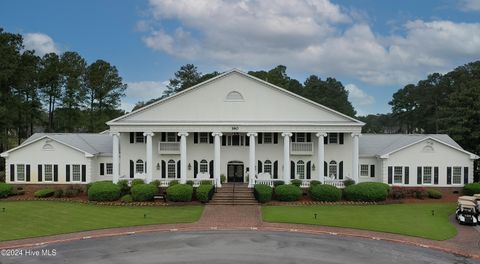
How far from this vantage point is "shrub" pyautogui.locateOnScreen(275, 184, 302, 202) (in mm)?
35750

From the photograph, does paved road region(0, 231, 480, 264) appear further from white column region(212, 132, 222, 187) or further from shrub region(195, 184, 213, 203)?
white column region(212, 132, 222, 187)

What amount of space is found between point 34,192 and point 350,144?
3022 centimetres

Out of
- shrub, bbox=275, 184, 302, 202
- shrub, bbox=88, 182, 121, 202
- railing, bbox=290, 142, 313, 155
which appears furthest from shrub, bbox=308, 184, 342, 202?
shrub, bbox=88, 182, 121, 202

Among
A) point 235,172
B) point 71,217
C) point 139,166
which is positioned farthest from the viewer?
point 235,172

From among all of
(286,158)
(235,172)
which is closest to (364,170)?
(286,158)

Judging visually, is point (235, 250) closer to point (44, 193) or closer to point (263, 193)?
point (263, 193)

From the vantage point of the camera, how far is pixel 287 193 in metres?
35.7

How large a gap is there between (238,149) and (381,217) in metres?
16.9

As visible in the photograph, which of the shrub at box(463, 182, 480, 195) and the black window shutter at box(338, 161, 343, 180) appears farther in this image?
the black window shutter at box(338, 161, 343, 180)

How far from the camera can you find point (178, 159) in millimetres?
42219

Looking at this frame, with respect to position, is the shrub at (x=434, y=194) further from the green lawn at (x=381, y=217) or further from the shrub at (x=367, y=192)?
the shrub at (x=367, y=192)

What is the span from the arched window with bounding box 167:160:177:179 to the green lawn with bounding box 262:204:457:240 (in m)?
12.2

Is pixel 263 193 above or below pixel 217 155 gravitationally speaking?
below

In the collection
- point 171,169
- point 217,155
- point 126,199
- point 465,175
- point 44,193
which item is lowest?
point 126,199
